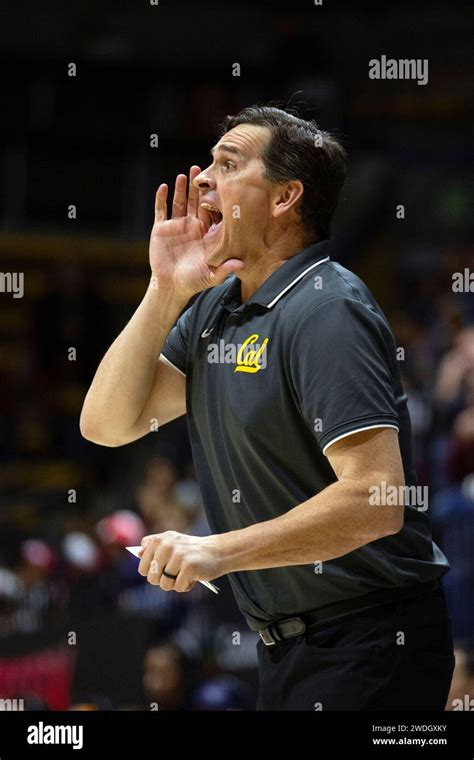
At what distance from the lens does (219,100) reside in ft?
25.3

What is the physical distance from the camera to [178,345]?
2.69m

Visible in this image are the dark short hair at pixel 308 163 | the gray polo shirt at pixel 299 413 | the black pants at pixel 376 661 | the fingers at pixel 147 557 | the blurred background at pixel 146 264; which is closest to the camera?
the fingers at pixel 147 557

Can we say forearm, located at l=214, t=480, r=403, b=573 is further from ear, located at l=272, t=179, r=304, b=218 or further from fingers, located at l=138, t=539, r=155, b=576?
ear, located at l=272, t=179, r=304, b=218

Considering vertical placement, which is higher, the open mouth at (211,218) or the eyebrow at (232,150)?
the eyebrow at (232,150)

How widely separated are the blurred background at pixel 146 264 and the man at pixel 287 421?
1.94 metres

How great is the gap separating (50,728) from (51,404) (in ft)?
14.9

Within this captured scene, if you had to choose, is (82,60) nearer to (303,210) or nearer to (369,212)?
(369,212)

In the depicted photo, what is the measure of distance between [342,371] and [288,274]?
36cm

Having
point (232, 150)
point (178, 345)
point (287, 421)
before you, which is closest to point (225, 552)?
point (287, 421)

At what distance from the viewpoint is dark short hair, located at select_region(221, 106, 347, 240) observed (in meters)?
2.53

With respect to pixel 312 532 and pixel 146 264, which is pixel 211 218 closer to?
pixel 312 532

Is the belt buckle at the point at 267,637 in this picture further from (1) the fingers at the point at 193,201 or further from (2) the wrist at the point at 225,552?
(1) the fingers at the point at 193,201

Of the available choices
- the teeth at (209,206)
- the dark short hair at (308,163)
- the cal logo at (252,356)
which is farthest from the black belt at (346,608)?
the teeth at (209,206)

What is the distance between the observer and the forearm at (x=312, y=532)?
82.4 inches
